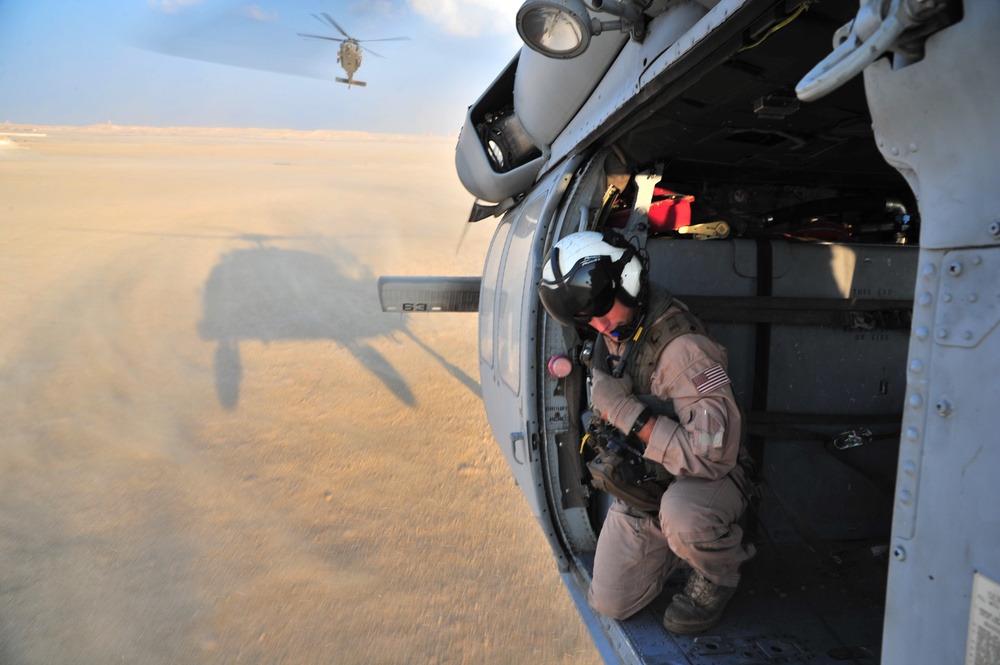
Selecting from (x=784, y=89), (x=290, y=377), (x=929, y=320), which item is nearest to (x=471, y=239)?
(x=290, y=377)

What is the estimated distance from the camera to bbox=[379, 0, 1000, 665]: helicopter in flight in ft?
3.64

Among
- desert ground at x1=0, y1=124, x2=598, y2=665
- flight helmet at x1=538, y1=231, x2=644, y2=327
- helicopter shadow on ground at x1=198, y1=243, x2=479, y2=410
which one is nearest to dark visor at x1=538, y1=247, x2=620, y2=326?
flight helmet at x1=538, y1=231, x2=644, y2=327

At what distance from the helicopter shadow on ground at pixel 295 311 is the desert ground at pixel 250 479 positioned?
5 centimetres

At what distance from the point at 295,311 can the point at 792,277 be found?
754cm

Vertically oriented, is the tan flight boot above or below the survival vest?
below

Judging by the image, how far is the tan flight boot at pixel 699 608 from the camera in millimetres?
2400

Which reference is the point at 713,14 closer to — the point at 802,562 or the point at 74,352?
the point at 802,562

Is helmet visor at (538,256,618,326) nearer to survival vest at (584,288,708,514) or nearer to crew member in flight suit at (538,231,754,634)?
crew member in flight suit at (538,231,754,634)

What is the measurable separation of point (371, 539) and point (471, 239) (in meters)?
12.8

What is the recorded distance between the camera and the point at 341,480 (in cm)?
507

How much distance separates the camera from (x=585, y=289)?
87.5 inches

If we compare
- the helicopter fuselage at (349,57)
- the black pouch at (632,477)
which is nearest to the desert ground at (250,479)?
the black pouch at (632,477)

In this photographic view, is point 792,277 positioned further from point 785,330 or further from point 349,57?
point 349,57

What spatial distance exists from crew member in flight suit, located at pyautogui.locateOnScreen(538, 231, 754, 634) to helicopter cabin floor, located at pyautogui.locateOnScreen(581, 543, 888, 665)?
9 centimetres
